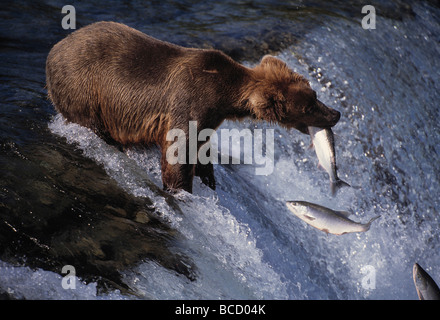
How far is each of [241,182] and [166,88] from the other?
1503 millimetres

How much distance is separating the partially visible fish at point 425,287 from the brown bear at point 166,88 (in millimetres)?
1251

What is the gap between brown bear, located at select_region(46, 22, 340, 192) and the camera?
411cm

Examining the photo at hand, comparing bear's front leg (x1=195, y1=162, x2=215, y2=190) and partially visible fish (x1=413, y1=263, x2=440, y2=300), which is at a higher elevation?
bear's front leg (x1=195, y1=162, x2=215, y2=190)

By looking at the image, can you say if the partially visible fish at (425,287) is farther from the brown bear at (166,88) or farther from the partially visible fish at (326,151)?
the brown bear at (166,88)

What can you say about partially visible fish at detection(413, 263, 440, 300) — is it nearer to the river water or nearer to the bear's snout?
the river water

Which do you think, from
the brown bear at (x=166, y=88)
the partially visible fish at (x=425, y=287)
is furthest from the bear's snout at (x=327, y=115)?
the partially visible fish at (x=425, y=287)

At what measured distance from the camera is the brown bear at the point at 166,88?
4.11 meters

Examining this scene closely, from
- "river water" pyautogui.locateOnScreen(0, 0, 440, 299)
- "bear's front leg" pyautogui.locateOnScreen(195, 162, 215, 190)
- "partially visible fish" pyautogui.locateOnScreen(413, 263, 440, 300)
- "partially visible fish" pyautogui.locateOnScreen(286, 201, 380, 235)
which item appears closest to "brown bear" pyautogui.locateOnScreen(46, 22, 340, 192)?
"river water" pyautogui.locateOnScreen(0, 0, 440, 299)

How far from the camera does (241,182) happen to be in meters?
5.33

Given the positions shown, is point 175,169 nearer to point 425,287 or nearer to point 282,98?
point 282,98

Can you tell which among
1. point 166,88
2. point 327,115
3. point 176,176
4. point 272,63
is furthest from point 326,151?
point 166,88

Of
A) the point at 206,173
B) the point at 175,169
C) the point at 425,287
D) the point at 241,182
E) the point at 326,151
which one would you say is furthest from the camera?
the point at 241,182
